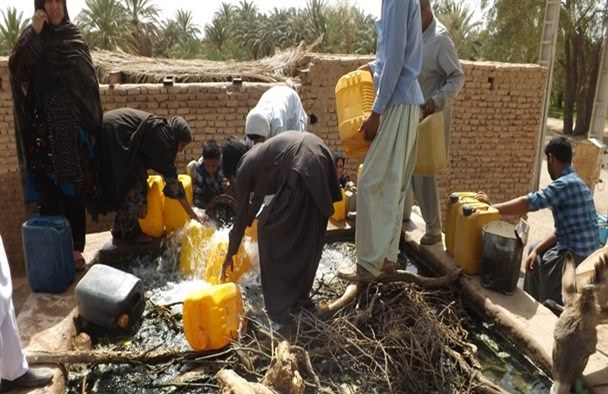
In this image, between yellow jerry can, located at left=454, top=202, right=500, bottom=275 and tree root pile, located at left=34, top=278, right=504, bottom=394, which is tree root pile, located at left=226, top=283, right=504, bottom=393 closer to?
tree root pile, located at left=34, top=278, right=504, bottom=394

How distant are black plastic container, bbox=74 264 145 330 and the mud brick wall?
4683 millimetres

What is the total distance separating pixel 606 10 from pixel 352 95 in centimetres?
2000

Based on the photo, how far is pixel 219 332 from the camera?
3.02m

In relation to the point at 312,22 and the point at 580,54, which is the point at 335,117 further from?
the point at 312,22

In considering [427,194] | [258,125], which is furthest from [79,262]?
[427,194]

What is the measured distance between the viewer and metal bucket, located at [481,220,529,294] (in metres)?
3.58

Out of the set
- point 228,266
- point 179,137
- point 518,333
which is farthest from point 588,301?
point 179,137

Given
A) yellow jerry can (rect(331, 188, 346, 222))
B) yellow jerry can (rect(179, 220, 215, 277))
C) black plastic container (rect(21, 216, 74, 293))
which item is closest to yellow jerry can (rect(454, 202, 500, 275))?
yellow jerry can (rect(331, 188, 346, 222))

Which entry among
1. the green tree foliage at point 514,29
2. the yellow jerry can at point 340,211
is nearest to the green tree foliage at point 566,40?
the green tree foliage at point 514,29

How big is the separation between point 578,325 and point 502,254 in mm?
1131

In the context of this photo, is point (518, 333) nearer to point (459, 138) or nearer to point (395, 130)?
point (395, 130)

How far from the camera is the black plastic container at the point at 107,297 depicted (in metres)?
3.29

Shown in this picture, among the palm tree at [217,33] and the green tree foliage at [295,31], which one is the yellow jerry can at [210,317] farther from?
the palm tree at [217,33]

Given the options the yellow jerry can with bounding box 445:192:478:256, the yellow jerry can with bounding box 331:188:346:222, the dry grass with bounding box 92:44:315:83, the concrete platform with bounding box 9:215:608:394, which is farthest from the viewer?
the dry grass with bounding box 92:44:315:83
